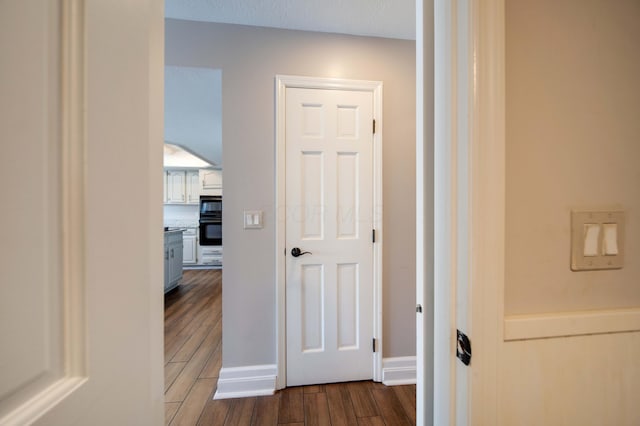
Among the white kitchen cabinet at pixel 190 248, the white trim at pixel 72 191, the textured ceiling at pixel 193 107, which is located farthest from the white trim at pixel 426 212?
the white kitchen cabinet at pixel 190 248

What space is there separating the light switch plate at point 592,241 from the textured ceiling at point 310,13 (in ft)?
4.91

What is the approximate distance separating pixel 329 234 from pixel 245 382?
A: 44.6 inches

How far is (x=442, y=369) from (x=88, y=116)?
0.88 m

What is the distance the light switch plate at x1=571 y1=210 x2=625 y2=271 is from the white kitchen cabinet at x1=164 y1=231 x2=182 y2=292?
402cm

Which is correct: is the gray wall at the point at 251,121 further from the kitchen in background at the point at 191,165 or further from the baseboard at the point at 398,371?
the kitchen in background at the point at 191,165

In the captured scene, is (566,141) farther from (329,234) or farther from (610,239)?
(329,234)

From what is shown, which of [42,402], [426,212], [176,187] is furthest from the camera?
[176,187]

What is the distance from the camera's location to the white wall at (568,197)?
22.2 inches

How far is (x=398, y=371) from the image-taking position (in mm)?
1699

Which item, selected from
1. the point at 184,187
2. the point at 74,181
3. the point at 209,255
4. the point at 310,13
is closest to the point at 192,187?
the point at 184,187

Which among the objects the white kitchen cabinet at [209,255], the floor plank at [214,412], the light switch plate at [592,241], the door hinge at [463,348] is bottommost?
the floor plank at [214,412]

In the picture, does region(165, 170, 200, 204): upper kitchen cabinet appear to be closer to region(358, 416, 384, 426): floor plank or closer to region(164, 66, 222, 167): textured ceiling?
region(164, 66, 222, 167): textured ceiling

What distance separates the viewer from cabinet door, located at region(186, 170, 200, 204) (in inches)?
213

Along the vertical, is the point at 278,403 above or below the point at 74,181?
below
